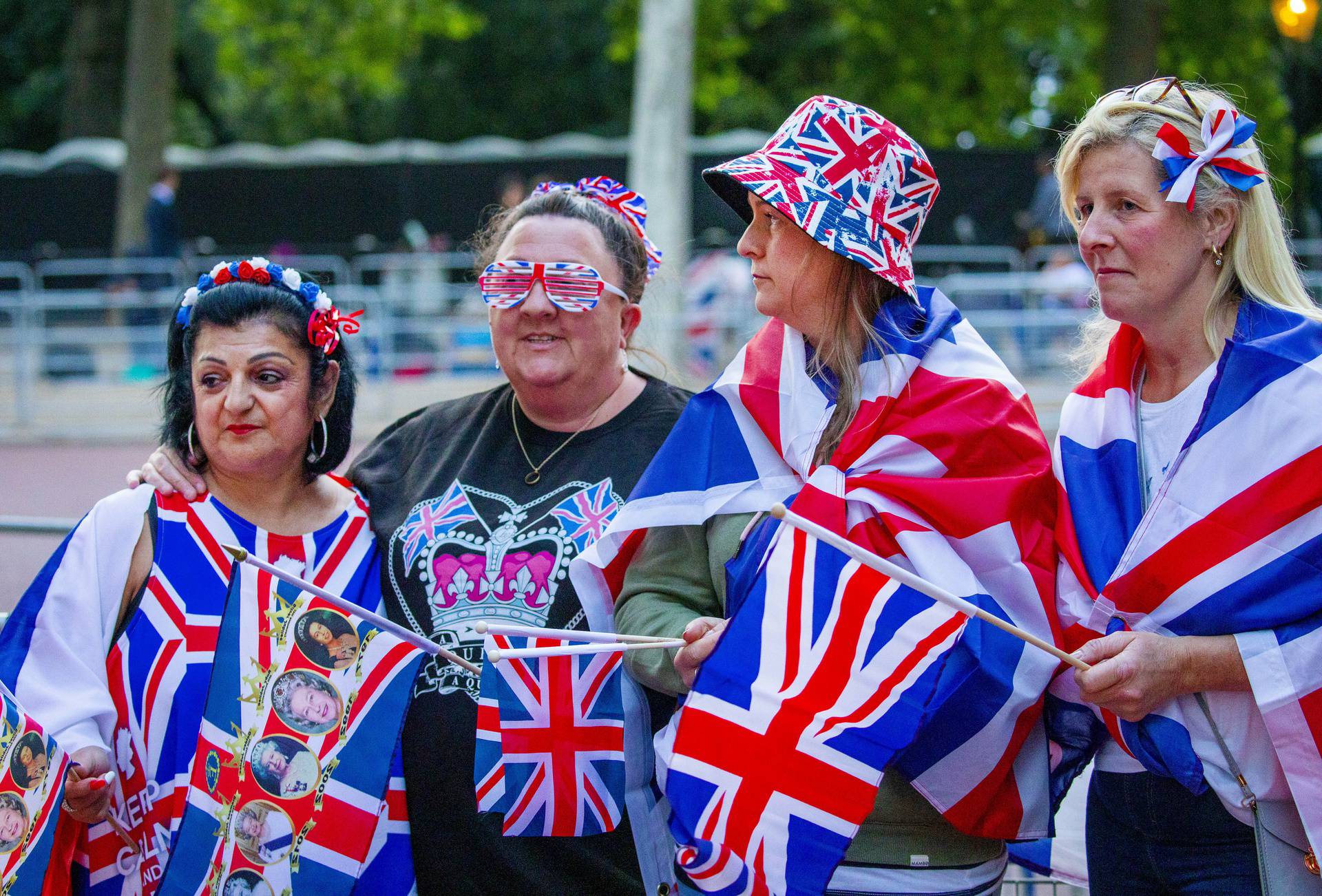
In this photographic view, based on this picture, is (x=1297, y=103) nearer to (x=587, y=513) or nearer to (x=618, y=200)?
(x=618, y=200)

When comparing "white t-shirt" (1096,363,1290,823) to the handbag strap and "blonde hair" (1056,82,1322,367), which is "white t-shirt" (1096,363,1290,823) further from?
"blonde hair" (1056,82,1322,367)

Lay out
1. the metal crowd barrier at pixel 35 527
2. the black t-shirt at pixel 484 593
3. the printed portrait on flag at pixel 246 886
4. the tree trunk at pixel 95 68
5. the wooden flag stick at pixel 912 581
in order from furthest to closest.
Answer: the tree trunk at pixel 95 68
the metal crowd barrier at pixel 35 527
the black t-shirt at pixel 484 593
the printed portrait on flag at pixel 246 886
the wooden flag stick at pixel 912 581

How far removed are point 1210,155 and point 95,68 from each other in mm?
25500

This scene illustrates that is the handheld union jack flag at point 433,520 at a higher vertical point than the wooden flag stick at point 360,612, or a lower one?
higher

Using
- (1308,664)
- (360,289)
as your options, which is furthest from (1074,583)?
(360,289)

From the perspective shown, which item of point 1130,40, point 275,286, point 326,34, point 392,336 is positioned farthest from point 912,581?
point 326,34

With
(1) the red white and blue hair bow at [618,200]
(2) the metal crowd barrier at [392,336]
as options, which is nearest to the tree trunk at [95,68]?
(2) the metal crowd barrier at [392,336]

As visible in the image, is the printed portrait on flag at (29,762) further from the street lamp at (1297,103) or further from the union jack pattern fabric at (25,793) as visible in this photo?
the street lamp at (1297,103)

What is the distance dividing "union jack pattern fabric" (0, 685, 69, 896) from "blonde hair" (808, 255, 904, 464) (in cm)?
155

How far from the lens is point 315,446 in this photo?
3.09m

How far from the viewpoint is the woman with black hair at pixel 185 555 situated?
2705mm

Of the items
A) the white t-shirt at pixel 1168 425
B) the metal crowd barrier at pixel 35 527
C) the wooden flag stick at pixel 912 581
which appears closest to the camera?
the wooden flag stick at pixel 912 581

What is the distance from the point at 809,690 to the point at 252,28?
23.5 metres

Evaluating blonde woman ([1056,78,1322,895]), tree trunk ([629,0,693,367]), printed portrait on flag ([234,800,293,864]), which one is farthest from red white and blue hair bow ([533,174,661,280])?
tree trunk ([629,0,693,367])
